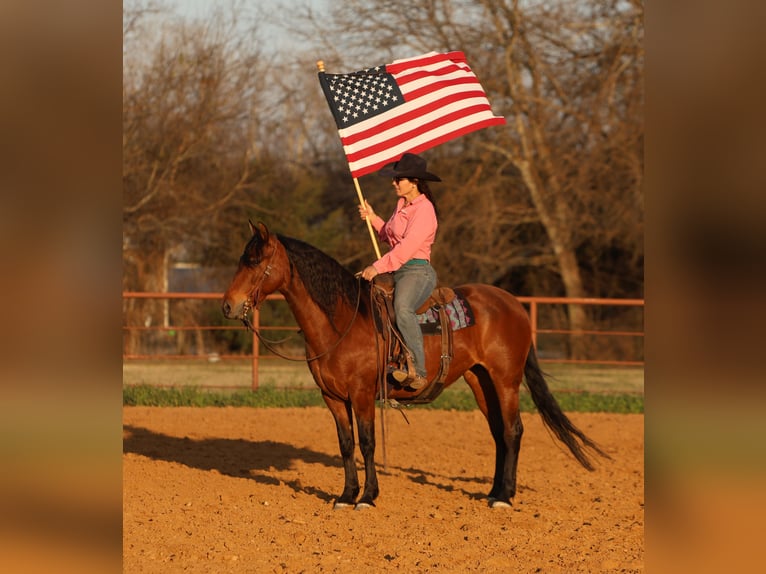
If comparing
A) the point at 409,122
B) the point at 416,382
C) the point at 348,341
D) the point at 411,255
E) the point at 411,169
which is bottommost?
the point at 416,382

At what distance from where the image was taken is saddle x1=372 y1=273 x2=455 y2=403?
6574 mm

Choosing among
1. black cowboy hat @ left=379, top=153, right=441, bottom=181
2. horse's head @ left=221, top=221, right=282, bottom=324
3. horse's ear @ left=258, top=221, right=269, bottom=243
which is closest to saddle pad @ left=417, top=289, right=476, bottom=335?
black cowboy hat @ left=379, top=153, right=441, bottom=181

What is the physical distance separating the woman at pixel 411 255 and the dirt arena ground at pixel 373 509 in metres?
1.16

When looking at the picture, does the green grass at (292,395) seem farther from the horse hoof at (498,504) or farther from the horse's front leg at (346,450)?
the horse's front leg at (346,450)

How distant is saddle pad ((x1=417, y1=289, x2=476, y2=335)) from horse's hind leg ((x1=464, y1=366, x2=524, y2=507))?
54 centimetres

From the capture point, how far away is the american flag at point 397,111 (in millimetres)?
7055

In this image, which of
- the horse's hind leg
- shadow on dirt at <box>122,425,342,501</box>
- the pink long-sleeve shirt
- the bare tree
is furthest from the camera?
the bare tree

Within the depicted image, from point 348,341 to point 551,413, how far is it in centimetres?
184

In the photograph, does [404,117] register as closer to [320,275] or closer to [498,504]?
[320,275]

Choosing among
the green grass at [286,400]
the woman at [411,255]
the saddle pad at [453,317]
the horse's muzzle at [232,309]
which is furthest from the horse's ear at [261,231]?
the green grass at [286,400]

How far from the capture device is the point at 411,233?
6.37 m

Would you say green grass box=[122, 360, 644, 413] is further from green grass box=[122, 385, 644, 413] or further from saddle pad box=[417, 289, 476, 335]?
saddle pad box=[417, 289, 476, 335]

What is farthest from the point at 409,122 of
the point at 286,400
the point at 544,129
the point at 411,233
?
the point at 544,129
